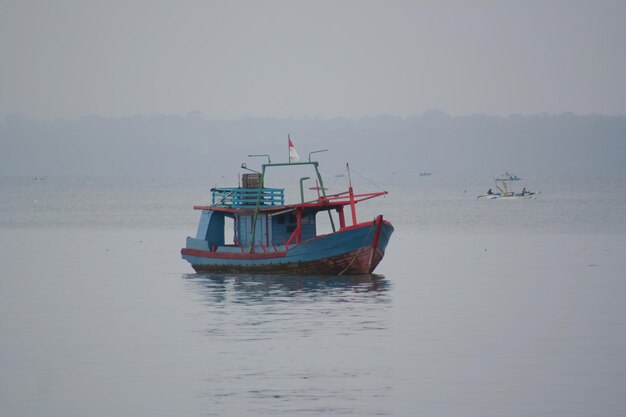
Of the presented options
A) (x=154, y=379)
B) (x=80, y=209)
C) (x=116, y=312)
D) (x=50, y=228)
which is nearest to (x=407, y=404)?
(x=154, y=379)

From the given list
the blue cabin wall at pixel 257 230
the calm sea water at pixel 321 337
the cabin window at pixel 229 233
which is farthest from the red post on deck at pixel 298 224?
the cabin window at pixel 229 233

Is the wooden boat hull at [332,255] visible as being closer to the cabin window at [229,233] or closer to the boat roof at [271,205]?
the boat roof at [271,205]

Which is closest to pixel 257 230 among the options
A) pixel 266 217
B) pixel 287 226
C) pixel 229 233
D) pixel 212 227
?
pixel 266 217

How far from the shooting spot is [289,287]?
4725 cm

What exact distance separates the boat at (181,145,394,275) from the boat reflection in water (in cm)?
53

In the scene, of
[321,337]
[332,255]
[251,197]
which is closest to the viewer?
[321,337]

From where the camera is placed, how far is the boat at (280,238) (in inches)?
1966

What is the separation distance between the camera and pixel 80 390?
27.8 meters

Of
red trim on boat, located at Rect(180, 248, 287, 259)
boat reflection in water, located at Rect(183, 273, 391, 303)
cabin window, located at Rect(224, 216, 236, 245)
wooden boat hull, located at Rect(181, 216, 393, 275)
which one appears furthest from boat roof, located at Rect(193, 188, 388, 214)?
cabin window, located at Rect(224, 216, 236, 245)

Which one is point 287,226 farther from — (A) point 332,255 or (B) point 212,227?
(B) point 212,227

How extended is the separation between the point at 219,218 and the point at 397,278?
349 inches

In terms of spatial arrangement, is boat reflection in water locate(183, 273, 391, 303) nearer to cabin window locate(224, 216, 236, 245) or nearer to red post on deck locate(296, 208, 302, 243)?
red post on deck locate(296, 208, 302, 243)

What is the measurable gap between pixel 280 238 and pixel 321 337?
17913 millimetres

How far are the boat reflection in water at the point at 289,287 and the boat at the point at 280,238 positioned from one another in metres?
0.53
